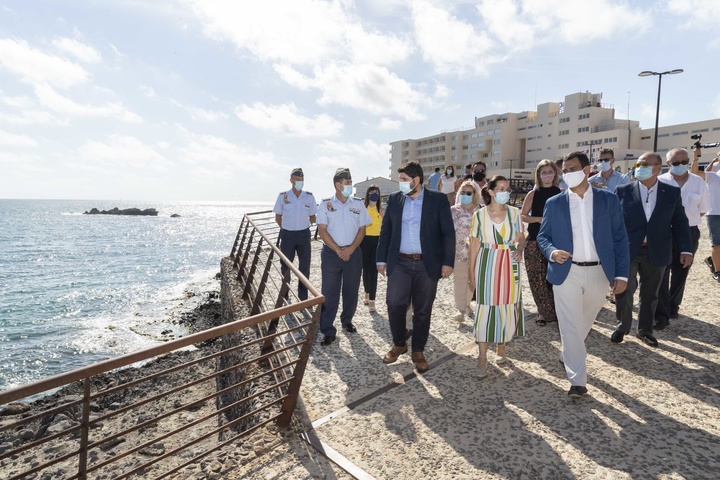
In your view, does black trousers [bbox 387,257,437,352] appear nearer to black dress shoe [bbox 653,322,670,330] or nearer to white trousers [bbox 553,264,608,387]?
white trousers [bbox 553,264,608,387]

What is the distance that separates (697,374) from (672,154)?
2.92 meters

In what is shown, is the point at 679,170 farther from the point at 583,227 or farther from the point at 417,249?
the point at 417,249

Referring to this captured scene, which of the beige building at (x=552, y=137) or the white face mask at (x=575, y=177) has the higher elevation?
the beige building at (x=552, y=137)

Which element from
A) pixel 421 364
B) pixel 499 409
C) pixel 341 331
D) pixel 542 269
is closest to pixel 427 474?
pixel 499 409

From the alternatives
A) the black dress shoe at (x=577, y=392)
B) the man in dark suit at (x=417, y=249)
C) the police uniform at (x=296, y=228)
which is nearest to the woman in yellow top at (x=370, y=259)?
the police uniform at (x=296, y=228)

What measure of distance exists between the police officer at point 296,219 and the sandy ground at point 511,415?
219 centimetres

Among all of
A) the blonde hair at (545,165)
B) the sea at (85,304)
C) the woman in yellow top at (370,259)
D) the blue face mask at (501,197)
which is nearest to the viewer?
the blue face mask at (501,197)

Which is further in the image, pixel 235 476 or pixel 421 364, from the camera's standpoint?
pixel 421 364

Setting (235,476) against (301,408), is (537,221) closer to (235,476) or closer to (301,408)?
(301,408)

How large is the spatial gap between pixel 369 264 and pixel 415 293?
2337 mm

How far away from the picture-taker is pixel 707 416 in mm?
3074

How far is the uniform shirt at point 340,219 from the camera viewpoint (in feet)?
16.5

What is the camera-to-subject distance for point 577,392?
10.8 feet

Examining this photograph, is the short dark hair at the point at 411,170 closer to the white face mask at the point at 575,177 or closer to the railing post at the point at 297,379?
the white face mask at the point at 575,177
